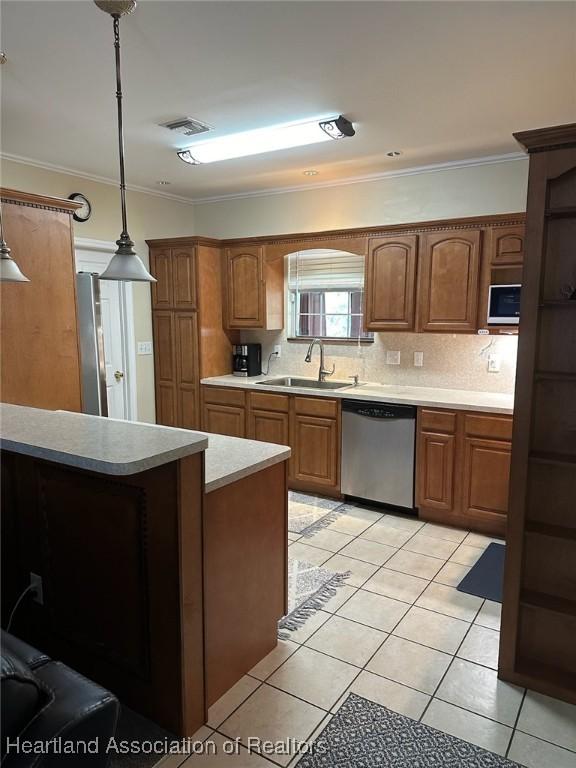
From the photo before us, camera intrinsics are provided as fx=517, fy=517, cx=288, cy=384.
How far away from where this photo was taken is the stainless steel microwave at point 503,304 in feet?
11.6

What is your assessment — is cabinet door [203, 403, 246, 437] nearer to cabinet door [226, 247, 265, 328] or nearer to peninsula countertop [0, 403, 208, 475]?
cabinet door [226, 247, 265, 328]

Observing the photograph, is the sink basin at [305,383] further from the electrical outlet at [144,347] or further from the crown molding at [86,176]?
the crown molding at [86,176]

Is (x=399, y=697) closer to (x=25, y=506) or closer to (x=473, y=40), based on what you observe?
(x=25, y=506)

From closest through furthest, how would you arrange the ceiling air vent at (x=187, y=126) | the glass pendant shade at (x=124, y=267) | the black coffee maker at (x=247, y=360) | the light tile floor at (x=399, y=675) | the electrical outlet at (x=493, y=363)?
the light tile floor at (x=399, y=675) → the glass pendant shade at (x=124, y=267) → the ceiling air vent at (x=187, y=126) → the electrical outlet at (x=493, y=363) → the black coffee maker at (x=247, y=360)

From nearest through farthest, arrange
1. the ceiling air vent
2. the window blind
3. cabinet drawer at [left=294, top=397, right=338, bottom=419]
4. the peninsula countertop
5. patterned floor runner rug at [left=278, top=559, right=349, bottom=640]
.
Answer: the peninsula countertop < patterned floor runner rug at [left=278, top=559, right=349, bottom=640] < the ceiling air vent < cabinet drawer at [left=294, top=397, right=338, bottom=419] < the window blind

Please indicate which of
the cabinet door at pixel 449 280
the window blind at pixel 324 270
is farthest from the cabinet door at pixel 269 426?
the cabinet door at pixel 449 280

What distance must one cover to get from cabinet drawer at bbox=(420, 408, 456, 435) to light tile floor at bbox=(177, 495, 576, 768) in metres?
0.90

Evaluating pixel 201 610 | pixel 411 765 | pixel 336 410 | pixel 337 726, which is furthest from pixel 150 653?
pixel 336 410

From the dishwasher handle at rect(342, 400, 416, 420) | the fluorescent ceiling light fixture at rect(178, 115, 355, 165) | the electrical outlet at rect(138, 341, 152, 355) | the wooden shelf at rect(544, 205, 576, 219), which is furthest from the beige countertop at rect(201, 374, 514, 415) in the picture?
the fluorescent ceiling light fixture at rect(178, 115, 355, 165)

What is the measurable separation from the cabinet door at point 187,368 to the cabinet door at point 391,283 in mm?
1672

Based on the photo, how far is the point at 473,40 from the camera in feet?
7.15

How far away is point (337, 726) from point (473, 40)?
2.84 m

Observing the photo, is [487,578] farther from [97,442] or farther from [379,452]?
[97,442]

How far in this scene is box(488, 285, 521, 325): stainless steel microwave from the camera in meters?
3.53
